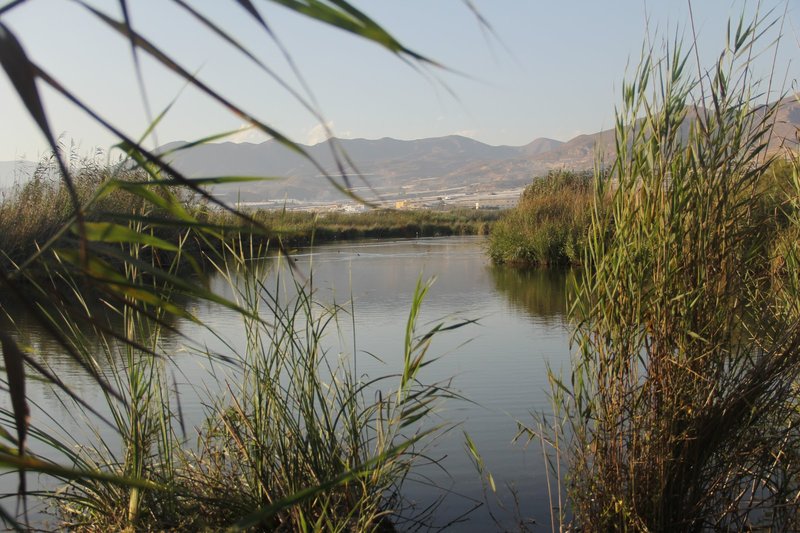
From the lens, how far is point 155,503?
265 cm

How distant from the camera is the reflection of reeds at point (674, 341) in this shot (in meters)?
2.63

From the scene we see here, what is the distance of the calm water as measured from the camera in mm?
3543

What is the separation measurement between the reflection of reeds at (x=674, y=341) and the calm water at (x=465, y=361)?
40cm

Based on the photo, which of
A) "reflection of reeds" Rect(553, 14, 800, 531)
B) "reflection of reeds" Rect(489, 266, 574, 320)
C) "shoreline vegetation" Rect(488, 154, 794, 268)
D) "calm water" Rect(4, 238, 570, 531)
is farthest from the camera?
"shoreline vegetation" Rect(488, 154, 794, 268)

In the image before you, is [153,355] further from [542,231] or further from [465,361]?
[542,231]

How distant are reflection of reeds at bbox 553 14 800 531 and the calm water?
395mm

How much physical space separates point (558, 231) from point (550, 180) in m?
4.50

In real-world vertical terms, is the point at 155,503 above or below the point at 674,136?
below

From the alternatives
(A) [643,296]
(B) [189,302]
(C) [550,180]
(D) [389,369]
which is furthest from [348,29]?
(C) [550,180]

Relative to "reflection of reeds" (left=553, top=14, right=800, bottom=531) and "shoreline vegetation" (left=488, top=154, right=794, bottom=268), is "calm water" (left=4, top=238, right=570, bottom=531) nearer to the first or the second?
"reflection of reeds" (left=553, top=14, right=800, bottom=531)

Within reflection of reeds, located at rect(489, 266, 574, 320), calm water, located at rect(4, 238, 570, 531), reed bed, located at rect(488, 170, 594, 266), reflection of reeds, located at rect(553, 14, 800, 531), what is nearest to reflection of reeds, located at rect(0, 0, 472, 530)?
calm water, located at rect(4, 238, 570, 531)

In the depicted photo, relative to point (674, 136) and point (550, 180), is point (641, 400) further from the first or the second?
point (550, 180)

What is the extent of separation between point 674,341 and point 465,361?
365cm

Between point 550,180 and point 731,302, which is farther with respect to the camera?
point 550,180
